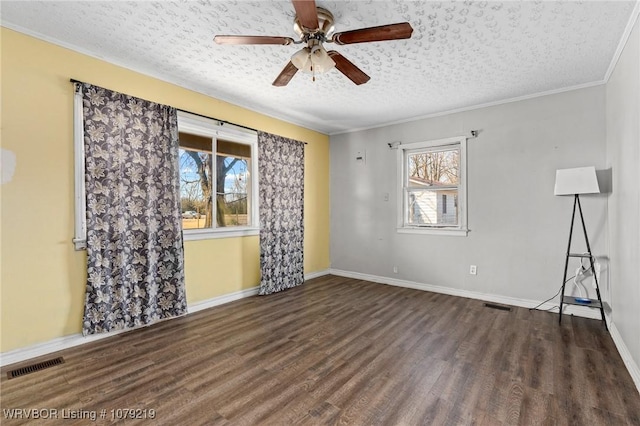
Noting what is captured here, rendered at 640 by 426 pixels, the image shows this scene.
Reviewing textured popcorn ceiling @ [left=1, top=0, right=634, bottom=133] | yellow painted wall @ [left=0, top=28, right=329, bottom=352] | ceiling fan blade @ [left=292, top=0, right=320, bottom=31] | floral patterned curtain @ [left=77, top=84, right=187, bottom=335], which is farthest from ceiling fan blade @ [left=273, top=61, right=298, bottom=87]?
yellow painted wall @ [left=0, top=28, right=329, bottom=352]

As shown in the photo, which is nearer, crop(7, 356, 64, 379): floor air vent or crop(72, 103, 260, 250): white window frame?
crop(7, 356, 64, 379): floor air vent

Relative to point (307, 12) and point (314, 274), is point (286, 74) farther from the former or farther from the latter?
point (314, 274)

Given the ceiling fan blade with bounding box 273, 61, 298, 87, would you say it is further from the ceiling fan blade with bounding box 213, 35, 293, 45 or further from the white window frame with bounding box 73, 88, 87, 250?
the white window frame with bounding box 73, 88, 87, 250

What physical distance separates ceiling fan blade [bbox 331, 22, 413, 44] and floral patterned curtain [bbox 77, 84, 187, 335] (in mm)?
2208

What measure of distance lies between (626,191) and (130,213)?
4.51 meters

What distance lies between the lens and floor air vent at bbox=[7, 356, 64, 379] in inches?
89.2

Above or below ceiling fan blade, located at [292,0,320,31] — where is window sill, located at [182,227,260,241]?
below

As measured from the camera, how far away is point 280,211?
4629 mm

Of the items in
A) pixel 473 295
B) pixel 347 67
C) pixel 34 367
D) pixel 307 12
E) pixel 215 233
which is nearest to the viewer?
pixel 307 12

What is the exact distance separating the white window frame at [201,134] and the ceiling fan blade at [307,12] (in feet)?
7.03

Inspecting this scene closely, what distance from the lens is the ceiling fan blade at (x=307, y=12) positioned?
1.72 metres

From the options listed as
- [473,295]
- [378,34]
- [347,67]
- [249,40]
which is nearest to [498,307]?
[473,295]

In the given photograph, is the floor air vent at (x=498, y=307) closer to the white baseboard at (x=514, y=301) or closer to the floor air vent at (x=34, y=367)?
the white baseboard at (x=514, y=301)

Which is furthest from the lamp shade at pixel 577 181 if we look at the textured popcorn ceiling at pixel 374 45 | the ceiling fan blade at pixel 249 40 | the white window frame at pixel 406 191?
the ceiling fan blade at pixel 249 40
